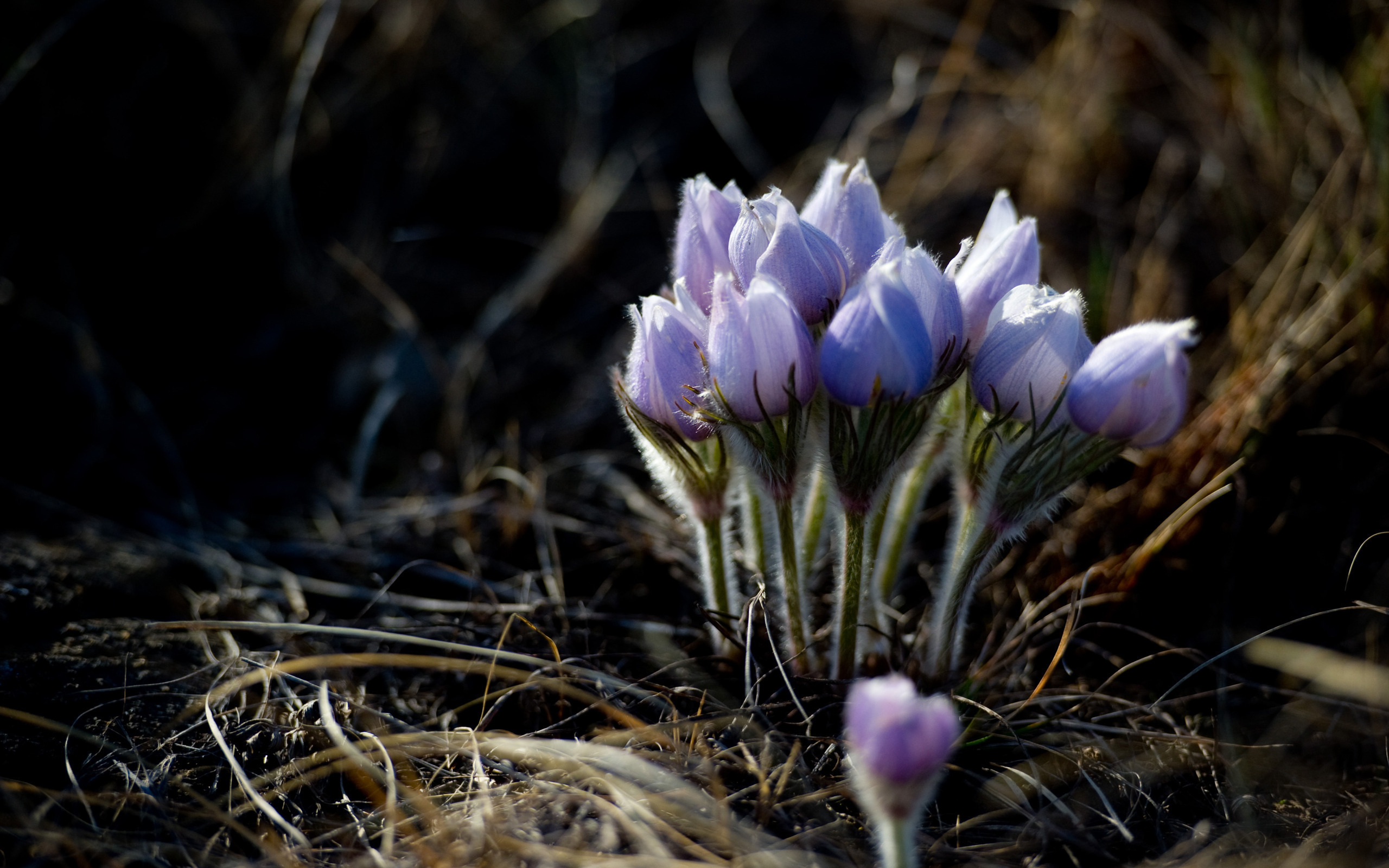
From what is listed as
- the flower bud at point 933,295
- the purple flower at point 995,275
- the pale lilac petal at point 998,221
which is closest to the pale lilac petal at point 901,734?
the flower bud at point 933,295

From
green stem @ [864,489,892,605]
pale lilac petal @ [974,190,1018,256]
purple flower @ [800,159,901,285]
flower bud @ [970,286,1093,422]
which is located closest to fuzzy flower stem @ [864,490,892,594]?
green stem @ [864,489,892,605]

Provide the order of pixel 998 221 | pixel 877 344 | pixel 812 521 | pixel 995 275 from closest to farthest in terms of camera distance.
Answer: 1. pixel 877 344
2. pixel 995 275
3. pixel 998 221
4. pixel 812 521

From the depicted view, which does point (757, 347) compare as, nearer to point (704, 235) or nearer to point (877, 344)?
point (877, 344)

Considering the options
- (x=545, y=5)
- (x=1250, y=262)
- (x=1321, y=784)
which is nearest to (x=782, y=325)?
(x=1321, y=784)

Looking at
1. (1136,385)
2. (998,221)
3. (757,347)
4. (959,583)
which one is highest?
(998,221)

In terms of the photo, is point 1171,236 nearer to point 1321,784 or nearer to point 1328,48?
point 1328,48

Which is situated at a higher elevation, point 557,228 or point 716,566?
point 557,228

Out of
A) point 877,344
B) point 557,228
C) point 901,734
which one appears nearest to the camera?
point 901,734

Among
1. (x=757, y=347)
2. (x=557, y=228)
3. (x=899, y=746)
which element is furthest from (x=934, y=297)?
(x=557, y=228)
